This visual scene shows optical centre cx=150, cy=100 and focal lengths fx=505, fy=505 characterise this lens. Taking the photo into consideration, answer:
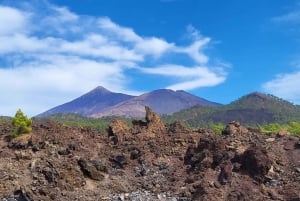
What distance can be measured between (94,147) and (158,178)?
7.54 m

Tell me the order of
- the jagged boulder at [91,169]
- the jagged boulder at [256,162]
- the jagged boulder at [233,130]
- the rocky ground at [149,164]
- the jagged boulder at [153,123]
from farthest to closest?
the jagged boulder at [153,123] < the jagged boulder at [233,130] < the jagged boulder at [91,169] < the jagged boulder at [256,162] < the rocky ground at [149,164]

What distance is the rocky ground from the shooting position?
35688 millimetres

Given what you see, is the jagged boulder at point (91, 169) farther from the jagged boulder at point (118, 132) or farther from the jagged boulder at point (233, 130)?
the jagged boulder at point (233, 130)

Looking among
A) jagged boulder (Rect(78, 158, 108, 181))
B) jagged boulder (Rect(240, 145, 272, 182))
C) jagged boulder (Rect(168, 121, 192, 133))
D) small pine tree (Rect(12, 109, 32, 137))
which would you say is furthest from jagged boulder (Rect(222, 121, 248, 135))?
small pine tree (Rect(12, 109, 32, 137))

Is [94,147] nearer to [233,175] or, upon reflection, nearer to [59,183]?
[59,183]

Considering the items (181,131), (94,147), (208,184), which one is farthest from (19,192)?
(181,131)

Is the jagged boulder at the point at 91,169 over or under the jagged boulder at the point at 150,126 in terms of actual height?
under

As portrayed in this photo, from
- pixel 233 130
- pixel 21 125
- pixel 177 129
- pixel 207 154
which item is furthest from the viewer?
pixel 233 130

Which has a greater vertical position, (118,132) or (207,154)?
(118,132)

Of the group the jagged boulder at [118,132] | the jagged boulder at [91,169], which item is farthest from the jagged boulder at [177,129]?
the jagged boulder at [91,169]

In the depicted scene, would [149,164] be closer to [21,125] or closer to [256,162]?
[256,162]

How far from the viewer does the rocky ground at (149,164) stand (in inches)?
1405

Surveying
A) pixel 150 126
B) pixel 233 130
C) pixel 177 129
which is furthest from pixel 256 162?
pixel 150 126

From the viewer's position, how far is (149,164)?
40.9m
